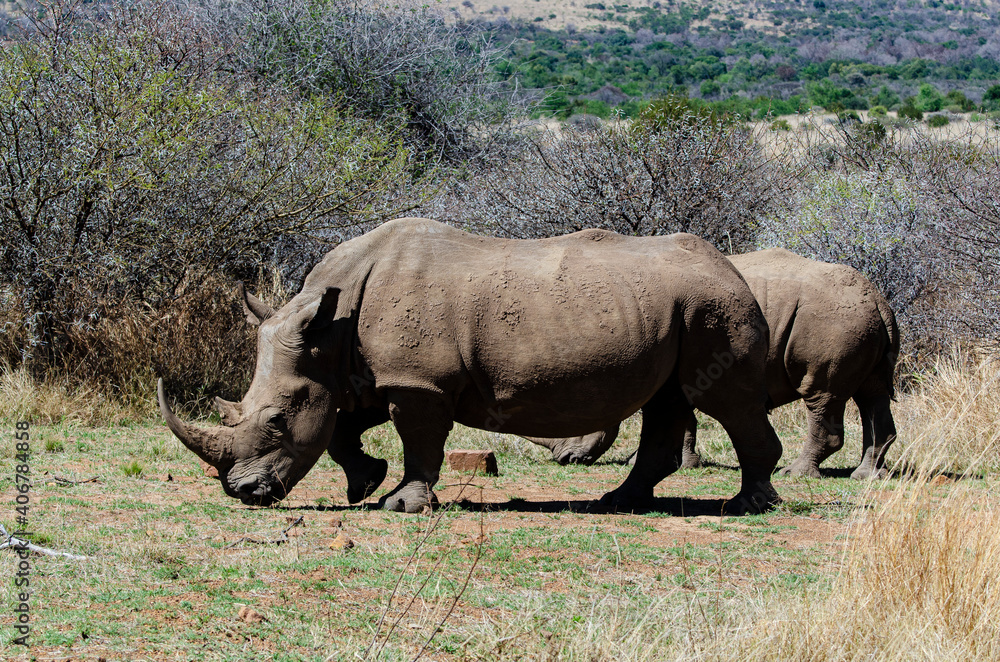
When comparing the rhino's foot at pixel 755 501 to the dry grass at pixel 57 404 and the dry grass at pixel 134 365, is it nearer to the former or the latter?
the dry grass at pixel 134 365

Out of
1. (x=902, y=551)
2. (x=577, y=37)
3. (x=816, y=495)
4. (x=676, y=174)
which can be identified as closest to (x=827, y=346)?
(x=816, y=495)

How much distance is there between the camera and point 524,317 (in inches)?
258

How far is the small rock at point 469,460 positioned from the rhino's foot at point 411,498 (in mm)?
1646

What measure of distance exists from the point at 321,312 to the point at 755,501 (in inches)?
116

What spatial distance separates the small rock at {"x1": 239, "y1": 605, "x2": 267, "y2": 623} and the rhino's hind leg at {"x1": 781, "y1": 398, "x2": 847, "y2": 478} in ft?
19.0

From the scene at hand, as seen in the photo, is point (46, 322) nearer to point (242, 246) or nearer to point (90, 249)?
point (90, 249)

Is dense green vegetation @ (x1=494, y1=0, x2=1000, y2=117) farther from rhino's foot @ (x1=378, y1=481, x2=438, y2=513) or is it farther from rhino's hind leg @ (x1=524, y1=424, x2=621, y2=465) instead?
rhino's foot @ (x1=378, y1=481, x2=438, y2=513)

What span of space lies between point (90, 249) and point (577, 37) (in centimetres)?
8373

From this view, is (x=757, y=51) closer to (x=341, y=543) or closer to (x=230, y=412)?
(x=230, y=412)

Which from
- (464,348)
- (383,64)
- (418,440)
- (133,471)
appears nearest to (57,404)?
(133,471)

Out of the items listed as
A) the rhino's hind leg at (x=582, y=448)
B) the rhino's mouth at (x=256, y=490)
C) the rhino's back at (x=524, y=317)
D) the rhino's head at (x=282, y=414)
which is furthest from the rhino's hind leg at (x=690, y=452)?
the rhino's mouth at (x=256, y=490)

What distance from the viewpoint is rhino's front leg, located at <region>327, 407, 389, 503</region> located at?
23.4ft

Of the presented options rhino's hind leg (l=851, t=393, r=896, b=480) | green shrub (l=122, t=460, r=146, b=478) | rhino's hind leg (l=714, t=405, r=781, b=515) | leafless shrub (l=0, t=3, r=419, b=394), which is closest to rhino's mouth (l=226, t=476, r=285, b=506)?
green shrub (l=122, t=460, r=146, b=478)

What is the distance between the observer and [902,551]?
4.47 m
